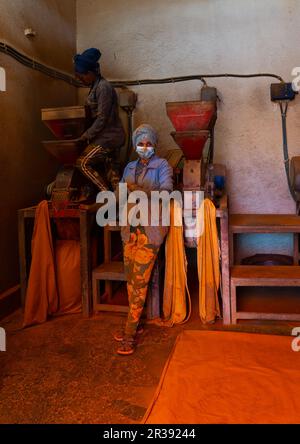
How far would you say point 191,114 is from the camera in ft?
9.87

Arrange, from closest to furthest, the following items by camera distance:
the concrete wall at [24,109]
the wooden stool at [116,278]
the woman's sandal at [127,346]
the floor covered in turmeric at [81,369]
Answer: the floor covered in turmeric at [81,369] → the woman's sandal at [127,346] → the wooden stool at [116,278] → the concrete wall at [24,109]

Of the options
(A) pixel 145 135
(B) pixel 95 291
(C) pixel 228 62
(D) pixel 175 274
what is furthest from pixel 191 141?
(C) pixel 228 62

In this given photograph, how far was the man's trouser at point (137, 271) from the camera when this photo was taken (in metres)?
2.89

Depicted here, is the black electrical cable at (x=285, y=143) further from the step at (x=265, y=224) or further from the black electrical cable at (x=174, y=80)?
the step at (x=265, y=224)

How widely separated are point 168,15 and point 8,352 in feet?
12.4

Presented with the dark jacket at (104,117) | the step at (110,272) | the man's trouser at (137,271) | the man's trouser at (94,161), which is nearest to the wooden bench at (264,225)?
the man's trouser at (137,271)

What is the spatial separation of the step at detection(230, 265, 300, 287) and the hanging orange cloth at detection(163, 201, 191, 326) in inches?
16.0

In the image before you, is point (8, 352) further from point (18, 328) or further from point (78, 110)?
point (78, 110)

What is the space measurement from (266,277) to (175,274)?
2.29 ft

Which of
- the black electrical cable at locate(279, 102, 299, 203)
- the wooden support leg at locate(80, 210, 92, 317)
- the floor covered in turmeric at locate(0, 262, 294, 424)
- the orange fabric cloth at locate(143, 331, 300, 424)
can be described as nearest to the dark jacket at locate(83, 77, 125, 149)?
the wooden support leg at locate(80, 210, 92, 317)

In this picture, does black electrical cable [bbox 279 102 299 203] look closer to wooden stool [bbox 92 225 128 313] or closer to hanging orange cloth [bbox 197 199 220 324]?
hanging orange cloth [bbox 197 199 220 324]

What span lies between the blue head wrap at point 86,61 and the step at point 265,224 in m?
1.89

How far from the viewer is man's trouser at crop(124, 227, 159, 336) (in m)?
2.89

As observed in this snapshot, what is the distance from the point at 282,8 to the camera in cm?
413
